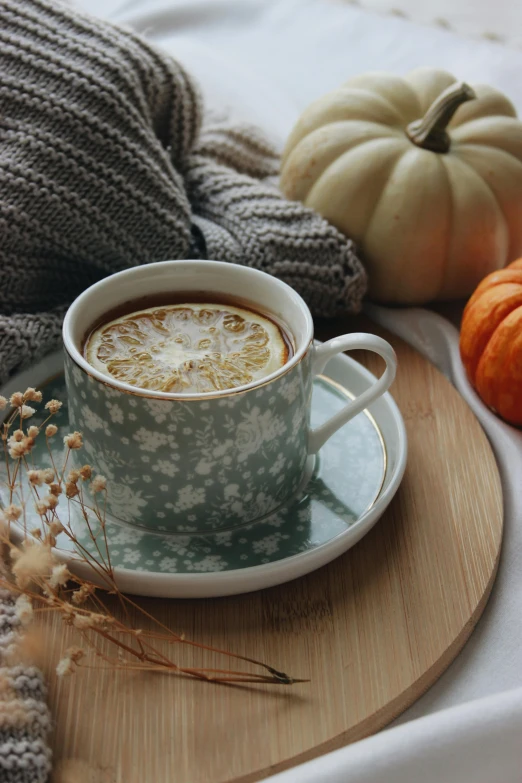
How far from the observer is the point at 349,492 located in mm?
855

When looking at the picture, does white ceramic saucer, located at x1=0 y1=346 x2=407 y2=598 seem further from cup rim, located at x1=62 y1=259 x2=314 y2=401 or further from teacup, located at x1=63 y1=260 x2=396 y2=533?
cup rim, located at x1=62 y1=259 x2=314 y2=401

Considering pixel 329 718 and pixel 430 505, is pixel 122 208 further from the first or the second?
pixel 329 718

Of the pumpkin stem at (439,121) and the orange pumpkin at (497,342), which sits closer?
the orange pumpkin at (497,342)

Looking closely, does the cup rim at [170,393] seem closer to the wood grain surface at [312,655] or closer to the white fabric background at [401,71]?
the wood grain surface at [312,655]

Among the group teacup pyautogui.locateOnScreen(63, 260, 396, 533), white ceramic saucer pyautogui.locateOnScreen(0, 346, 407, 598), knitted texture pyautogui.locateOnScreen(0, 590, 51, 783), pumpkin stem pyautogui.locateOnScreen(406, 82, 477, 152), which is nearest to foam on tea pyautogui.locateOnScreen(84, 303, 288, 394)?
teacup pyautogui.locateOnScreen(63, 260, 396, 533)

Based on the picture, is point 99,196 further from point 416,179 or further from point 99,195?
point 416,179

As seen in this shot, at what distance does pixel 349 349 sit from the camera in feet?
2.75

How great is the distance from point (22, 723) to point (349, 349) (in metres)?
0.45

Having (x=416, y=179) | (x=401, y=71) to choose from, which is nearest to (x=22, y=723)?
(x=416, y=179)

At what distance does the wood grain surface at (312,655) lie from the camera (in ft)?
2.10

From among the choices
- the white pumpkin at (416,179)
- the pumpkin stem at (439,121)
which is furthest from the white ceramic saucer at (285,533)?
the pumpkin stem at (439,121)

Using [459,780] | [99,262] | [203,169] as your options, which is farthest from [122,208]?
[459,780]

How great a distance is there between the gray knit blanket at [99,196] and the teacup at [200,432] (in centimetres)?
18

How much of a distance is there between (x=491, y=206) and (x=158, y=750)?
82 centimetres
